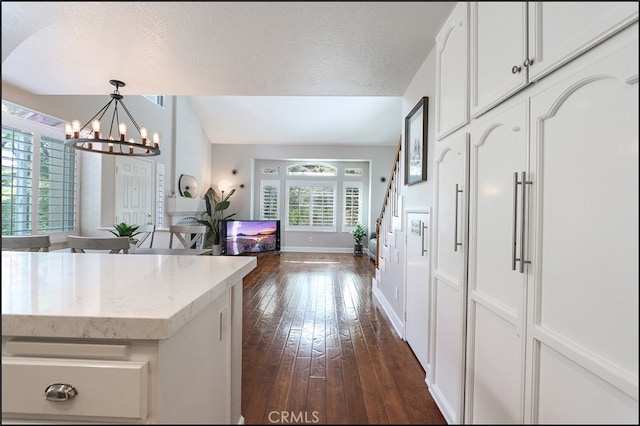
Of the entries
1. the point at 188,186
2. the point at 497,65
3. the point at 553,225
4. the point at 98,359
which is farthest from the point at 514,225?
the point at 188,186

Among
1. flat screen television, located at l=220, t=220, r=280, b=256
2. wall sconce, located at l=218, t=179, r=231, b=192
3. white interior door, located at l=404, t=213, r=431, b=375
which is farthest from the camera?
wall sconce, located at l=218, t=179, r=231, b=192

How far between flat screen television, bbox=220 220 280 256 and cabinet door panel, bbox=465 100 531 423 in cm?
623

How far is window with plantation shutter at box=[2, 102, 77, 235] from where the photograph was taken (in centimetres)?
236

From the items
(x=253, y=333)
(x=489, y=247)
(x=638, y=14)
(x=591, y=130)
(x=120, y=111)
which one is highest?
(x=120, y=111)

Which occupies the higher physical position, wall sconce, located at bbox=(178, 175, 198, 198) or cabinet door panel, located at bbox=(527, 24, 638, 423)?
wall sconce, located at bbox=(178, 175, 198, 198)

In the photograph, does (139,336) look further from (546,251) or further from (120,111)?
(120,111)

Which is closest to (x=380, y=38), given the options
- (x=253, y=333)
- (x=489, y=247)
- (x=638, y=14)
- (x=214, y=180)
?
(x=638, y=14)

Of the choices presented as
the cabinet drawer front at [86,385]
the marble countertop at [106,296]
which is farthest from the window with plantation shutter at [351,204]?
the cabinet drawer front at [86,385]

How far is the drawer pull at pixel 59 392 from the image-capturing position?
2.17 feet

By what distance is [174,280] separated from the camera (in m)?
0.98

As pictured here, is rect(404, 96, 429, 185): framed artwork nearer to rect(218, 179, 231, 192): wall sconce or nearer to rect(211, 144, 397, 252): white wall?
rect(211, 144, 397, 252): white wall

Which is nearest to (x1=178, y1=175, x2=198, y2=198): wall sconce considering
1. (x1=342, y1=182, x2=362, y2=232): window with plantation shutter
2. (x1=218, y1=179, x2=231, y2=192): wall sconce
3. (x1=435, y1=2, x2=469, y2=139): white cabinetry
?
(x1=218, y1=179, x2=231, y2=192): wall sconce

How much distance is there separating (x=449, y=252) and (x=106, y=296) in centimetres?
139

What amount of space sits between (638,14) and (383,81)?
5.85 ft
